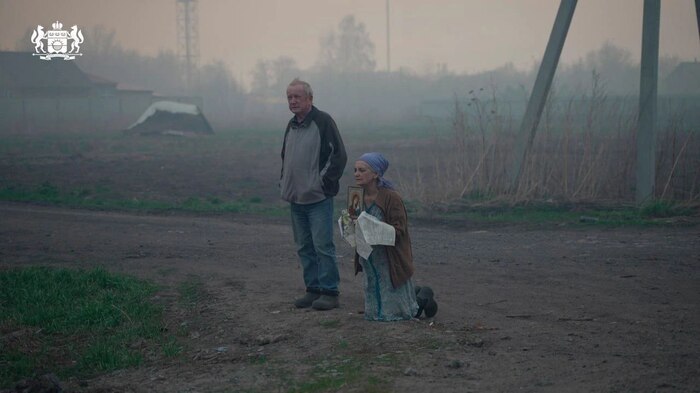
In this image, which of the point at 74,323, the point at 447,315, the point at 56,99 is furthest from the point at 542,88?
the point at 56,99

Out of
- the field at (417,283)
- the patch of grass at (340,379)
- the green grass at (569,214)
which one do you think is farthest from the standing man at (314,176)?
the green grass at (569,214)

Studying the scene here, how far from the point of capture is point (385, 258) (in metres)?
6.54

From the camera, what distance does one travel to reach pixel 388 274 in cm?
654

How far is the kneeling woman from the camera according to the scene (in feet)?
21.2

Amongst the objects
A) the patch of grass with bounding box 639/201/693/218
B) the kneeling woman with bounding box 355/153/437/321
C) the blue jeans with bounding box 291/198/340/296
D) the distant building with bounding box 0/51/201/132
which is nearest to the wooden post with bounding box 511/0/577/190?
the patch of grass with bounding box 639/201/693/218

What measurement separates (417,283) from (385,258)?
7.11ft

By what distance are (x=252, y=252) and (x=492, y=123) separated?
619cm

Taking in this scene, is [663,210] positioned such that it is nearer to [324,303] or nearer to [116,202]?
[324,303]

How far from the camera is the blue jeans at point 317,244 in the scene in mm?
7133

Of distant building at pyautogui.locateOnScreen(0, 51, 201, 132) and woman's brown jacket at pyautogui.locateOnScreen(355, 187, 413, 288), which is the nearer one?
woman's brown jacket at pyautogui.locateOnScreen(355, 187, 413, 288)

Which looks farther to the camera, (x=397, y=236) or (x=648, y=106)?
(x=648, y=106)

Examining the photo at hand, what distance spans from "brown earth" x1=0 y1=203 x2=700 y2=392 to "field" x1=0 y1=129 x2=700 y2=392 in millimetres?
21

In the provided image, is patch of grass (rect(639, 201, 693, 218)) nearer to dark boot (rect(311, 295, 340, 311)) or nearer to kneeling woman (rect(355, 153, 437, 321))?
dark boot (rect(311, 295, 340, 311))

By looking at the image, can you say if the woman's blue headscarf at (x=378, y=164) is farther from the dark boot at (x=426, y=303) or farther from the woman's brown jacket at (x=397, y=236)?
the dark boot at (x=426, y=303)
